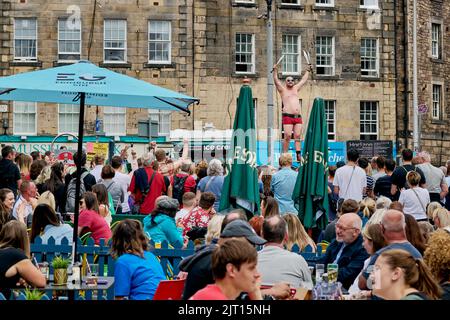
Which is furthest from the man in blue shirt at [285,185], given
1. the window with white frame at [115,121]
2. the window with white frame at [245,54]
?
the window with white frame at [245,54]

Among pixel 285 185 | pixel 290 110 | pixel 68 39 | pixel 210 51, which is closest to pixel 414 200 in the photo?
pixel 285 185

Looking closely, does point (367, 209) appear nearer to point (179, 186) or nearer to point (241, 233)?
point (179, 186)

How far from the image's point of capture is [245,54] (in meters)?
42.9

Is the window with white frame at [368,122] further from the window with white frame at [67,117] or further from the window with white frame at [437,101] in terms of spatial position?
the window with white frame at [67,117]

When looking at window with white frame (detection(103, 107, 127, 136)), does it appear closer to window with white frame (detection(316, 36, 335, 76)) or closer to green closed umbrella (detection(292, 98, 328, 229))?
window with white frame (detection(316, 36, 335, 76))

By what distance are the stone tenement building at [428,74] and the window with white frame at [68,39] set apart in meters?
15.4

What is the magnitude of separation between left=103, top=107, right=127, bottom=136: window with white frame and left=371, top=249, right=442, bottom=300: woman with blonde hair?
112 feet

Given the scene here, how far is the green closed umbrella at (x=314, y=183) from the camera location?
627 inches

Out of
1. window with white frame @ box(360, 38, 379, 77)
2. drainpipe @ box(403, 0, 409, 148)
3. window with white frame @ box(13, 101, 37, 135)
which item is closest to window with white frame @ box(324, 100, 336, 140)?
window with white frame @ box(360, 38, 379, 77)

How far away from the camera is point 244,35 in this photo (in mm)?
42938

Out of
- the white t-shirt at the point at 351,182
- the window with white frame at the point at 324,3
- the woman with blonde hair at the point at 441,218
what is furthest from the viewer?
the window with white frame at the point at 324,3

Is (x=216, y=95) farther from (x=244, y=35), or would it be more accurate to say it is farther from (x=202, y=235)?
(x=202, y=235)

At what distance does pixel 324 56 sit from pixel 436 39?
22.7 ft

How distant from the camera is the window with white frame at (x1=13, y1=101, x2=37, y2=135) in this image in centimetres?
4031
